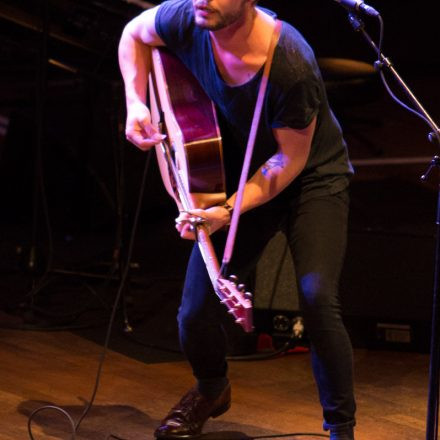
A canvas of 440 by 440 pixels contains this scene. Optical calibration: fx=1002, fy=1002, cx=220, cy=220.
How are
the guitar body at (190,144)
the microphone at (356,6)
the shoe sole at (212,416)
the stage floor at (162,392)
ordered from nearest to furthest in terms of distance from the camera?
the microphone at (356,6)
the guitar body at (190,144)
the shoe sole at (212,416)
the stage floor at (162,392)

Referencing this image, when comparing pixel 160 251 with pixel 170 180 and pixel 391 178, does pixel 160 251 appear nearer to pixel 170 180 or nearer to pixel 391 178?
pixel 391 178

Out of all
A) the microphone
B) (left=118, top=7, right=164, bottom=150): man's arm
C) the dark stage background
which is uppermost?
the microphone

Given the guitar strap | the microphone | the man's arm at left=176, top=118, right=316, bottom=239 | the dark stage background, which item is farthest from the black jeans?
the dark stage background

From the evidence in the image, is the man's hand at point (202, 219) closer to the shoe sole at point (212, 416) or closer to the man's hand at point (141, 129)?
the man's hand at point (141, 129)

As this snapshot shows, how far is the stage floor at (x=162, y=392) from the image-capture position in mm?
3553

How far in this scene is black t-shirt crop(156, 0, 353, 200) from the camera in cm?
287

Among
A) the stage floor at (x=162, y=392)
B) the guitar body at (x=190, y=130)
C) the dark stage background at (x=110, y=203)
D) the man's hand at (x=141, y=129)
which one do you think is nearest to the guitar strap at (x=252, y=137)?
the guitar body at (x=190, y=130)

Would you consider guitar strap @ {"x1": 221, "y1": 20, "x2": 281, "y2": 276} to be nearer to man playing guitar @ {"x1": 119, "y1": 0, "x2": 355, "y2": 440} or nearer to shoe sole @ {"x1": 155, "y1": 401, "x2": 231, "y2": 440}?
man playing guitar @ {"x1": 119, "y1": 0, "x2": 355, "y2": 440}

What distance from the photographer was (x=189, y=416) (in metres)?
3.41

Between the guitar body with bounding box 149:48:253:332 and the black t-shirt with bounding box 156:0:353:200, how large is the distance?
5cm

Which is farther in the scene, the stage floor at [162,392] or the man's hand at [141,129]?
the stage floor at [162,392]

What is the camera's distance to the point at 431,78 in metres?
8.98

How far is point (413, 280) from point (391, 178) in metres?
2.07

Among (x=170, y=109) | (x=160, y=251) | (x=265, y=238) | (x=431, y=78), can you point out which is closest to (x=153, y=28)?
Result: (x=170, y=109)
